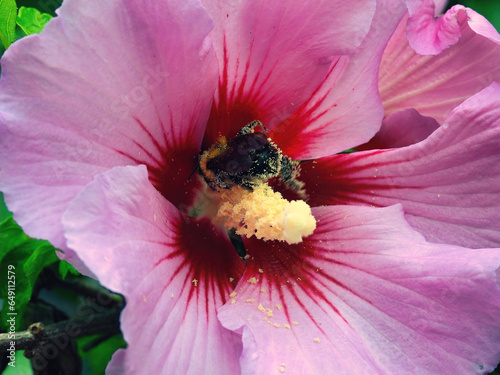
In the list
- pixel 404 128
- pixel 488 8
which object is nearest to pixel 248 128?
pixel 404 128

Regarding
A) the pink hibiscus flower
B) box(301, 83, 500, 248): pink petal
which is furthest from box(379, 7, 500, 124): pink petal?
box(301, 83, 500, 248): pink petal

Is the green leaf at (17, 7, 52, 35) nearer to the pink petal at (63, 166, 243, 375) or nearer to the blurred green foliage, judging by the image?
the pink petal at (63, 166, 243, 375)

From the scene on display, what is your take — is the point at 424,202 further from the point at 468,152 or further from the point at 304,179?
the point at 304,179

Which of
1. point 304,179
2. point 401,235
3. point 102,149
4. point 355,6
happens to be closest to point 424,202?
point 401,235

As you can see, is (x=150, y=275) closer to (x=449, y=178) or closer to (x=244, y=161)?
(x=244, y=161)

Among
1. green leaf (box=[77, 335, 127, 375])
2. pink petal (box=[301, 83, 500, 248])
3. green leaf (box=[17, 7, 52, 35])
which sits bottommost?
green leaf (box=[77, 335, 127, 375])

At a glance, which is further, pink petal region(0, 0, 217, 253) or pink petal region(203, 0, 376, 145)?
pink petal region(203, 0, 376, 145)
